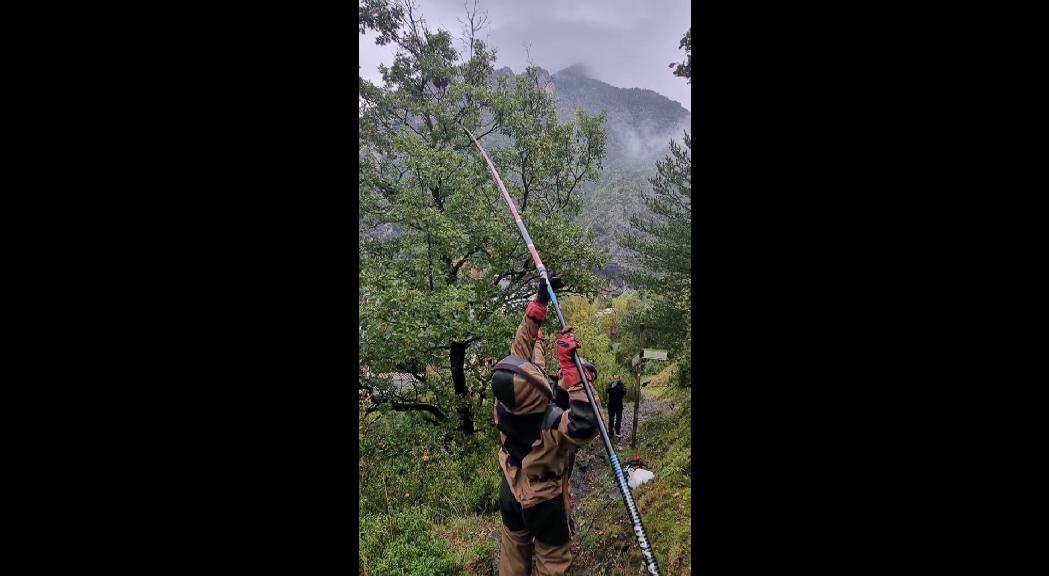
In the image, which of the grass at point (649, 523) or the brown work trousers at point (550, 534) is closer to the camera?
the brown work trousers at point (550, 534)

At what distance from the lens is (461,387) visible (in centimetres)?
792

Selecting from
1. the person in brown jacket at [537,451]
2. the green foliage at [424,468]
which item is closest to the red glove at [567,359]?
the person in brown jacket at [537,451]

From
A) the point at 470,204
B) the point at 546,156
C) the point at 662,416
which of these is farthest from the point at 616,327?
the point at 470,204

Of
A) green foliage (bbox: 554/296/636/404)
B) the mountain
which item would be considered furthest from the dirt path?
the mountain

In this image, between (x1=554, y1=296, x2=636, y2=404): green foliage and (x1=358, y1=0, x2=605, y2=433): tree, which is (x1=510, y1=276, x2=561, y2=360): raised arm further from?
(x1=554, y1=296, x2=636, y2=404): green foliage

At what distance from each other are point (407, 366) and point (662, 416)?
19.4 ft

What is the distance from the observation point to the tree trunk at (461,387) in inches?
299

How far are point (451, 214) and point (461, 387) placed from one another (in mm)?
3426

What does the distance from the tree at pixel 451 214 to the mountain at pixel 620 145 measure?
23.7 ft

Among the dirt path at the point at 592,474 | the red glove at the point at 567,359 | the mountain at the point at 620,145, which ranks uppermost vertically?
the mountain at the point at 620,145

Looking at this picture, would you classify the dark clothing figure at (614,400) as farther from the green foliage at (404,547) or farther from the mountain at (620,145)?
the mountain at (620,145)

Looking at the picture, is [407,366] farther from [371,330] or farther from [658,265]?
[658,265]

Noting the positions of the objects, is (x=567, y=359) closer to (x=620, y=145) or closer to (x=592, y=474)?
(x=592, y=474)

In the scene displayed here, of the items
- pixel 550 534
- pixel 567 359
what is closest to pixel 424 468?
pixel 550 534
